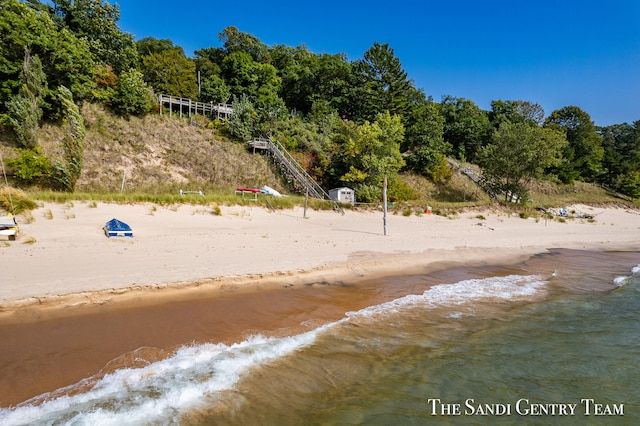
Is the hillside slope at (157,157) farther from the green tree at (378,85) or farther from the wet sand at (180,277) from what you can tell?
the green tree at (378,85)

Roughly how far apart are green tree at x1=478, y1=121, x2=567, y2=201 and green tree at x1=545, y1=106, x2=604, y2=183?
1586 centimetres

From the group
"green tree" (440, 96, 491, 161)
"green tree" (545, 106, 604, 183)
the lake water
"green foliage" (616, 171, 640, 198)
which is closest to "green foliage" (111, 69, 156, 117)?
the lake water

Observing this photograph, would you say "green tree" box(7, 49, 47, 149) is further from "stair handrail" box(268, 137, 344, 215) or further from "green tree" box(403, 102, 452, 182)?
"green tree" box(403, 102, 452, 182)

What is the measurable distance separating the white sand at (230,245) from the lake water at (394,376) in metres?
2.81

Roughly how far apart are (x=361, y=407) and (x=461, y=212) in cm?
1947

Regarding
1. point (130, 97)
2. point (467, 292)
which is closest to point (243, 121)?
point (130, 97)

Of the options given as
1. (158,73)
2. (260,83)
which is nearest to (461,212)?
(260,83)

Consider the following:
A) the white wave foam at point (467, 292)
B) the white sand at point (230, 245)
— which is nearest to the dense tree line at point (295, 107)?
the white sand at point (230, 245)

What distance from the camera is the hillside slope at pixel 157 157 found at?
19.1 metres

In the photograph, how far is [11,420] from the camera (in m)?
2.96

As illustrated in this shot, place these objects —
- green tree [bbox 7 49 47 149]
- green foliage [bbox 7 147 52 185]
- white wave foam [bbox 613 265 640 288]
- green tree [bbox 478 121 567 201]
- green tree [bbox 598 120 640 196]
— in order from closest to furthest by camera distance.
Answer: white wave foam [bbox 613 265 640 288] < green foliage [bbox 7 147 52 185] < green tree [bbox 7 49 47 149] < green tree [bbox 478 121 567 201] < green tree [bbox 598 120 640 196]

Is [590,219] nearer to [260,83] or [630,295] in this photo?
[630,295]

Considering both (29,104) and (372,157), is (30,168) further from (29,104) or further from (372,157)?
(372,157)

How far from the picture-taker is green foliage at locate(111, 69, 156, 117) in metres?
23.3
